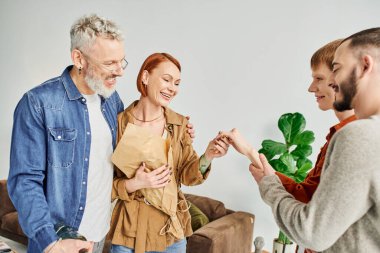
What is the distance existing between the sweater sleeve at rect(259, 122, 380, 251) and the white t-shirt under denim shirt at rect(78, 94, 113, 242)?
0.90m

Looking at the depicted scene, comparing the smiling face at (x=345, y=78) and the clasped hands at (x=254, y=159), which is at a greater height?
the smiling face at (x=345, y=78)

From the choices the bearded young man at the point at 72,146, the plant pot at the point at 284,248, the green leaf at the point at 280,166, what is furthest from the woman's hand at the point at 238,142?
the plant pot at the point at 284,248

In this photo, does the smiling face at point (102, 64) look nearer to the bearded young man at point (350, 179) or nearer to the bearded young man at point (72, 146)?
the bearded young man at point (72, 146)

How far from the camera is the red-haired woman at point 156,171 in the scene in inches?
69.2

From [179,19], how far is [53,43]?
1673 mm

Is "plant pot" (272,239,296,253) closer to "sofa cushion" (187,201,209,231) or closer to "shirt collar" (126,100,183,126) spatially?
"sofa cushion" (187,201,209,231)

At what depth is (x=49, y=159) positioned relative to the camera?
4.87 feet

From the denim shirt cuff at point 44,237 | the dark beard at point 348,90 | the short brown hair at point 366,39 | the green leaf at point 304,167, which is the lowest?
the green leaf at point 304,167

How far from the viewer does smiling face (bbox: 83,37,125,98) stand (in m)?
1.55

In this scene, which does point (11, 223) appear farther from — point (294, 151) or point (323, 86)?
point (323, 86)

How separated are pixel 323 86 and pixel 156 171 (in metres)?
0.83

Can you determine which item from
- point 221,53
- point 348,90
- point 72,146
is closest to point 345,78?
point 348,90

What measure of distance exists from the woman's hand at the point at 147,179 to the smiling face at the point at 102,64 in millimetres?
397

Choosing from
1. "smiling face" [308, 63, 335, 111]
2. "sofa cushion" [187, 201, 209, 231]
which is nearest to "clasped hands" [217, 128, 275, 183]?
"smiling face" [308, 63, 335, 111]
